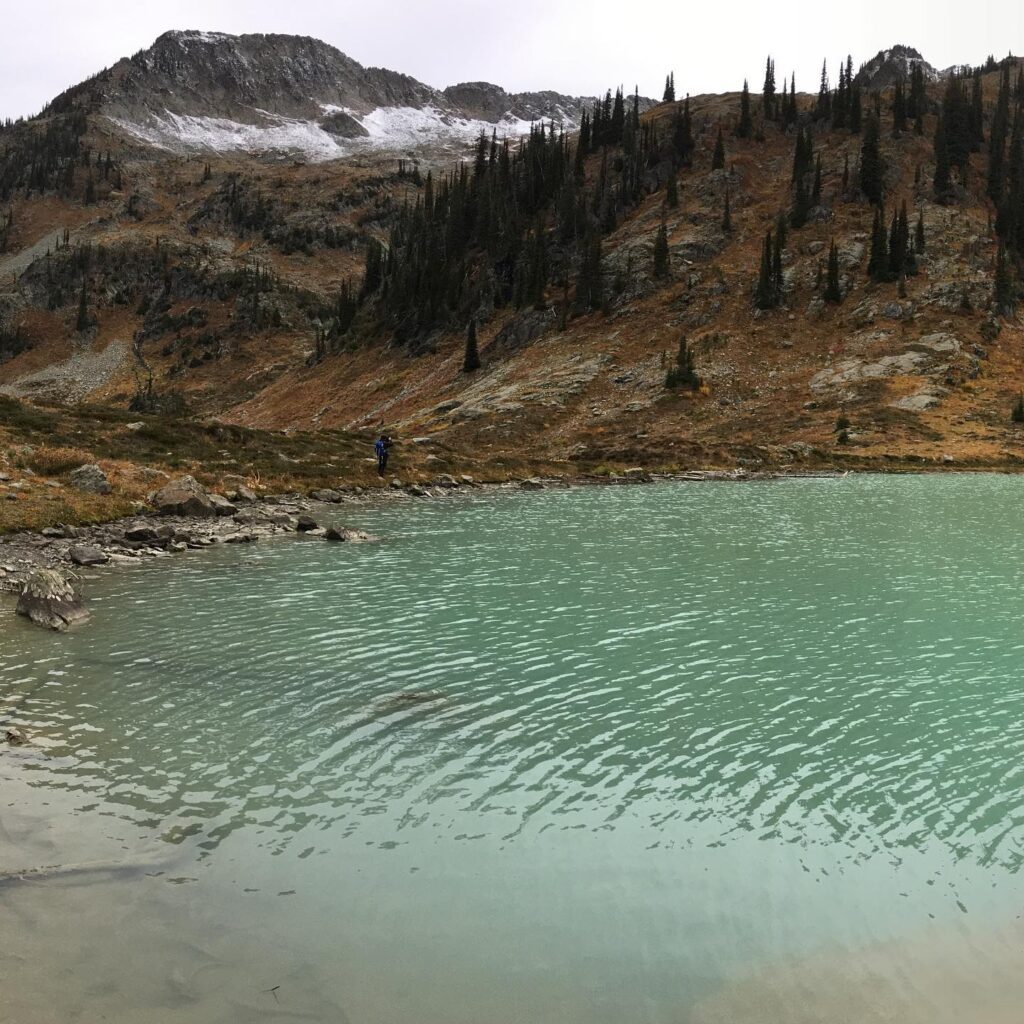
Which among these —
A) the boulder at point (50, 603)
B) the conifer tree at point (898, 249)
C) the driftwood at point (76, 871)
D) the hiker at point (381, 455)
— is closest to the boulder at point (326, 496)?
the hiker at point (381, 455)

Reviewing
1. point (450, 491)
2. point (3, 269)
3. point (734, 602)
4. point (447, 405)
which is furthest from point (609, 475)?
point (3, 269)

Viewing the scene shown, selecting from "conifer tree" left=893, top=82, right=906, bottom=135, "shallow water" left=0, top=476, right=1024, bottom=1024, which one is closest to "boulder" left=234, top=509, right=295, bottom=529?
"shallow water" left=0, top=476, right=1024, bottom=1024

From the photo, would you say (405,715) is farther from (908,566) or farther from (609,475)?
(609,475)

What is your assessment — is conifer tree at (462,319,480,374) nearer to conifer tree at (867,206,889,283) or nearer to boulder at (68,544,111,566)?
conifer tree at (867,206,889,283)

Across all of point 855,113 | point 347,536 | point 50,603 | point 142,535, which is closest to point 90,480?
point 142,535

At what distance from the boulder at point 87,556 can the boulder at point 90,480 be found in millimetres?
9699

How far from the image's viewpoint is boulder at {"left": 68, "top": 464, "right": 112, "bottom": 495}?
32.1 meters

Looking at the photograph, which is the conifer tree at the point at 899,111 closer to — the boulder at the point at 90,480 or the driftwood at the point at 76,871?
the boulder at the point at 90,480

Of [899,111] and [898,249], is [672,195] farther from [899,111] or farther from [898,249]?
[899,111]

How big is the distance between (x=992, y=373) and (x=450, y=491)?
58.9 m

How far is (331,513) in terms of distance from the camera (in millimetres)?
38125

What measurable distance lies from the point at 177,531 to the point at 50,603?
40.1 feet

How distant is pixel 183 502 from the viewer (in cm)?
3288

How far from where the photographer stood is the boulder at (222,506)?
33688 millimetres
